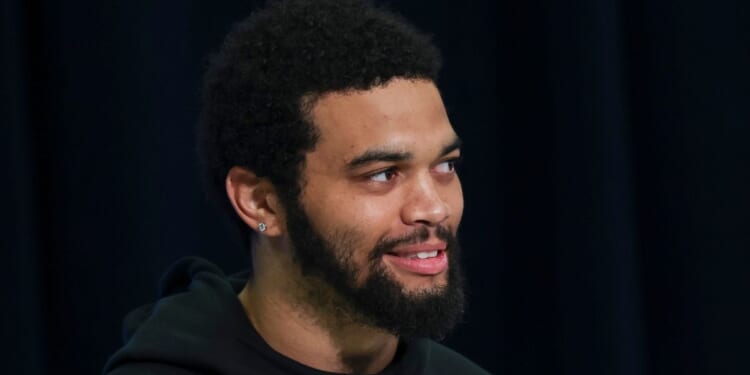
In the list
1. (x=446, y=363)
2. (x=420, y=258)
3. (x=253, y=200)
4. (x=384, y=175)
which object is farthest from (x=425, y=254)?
(x=446, y=363)

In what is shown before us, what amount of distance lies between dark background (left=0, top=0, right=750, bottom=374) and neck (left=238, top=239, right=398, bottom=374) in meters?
0.52

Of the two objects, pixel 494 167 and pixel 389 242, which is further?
pixel 494 167

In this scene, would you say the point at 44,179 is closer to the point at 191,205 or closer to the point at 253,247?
the point at 191,205

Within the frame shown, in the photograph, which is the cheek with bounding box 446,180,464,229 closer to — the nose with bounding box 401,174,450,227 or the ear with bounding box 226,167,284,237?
the nose with bounding box 401,174,450,227

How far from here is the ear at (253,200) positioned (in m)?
1.63

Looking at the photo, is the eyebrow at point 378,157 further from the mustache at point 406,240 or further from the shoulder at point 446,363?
the shoulder at point 446,363

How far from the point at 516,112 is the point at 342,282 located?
84cm

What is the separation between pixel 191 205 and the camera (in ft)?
7.11

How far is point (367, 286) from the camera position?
1584mm

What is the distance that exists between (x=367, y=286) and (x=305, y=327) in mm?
104

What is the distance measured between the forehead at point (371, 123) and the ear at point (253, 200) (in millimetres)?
102

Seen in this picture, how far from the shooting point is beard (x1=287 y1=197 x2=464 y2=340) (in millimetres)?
1574

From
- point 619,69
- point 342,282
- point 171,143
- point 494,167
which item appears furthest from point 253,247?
point 619,69

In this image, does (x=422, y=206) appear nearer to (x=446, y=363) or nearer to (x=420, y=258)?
(x=420, y=258)
